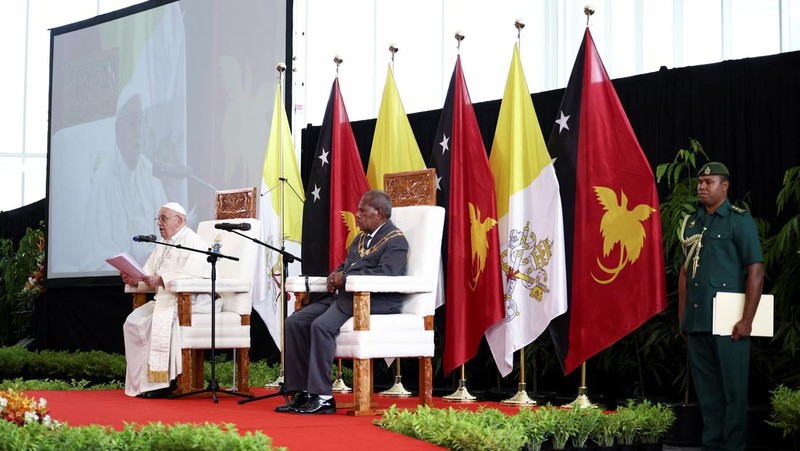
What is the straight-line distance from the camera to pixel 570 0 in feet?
27.1

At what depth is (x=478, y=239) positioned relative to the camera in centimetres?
621

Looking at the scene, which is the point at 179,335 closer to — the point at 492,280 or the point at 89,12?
the point at 492,280

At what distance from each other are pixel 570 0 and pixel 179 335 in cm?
428

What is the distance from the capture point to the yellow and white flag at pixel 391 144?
704 centimetres

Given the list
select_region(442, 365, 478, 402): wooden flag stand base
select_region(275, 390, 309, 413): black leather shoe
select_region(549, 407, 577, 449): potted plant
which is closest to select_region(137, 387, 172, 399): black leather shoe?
select_region(275, 390, 309, 413): black leather shoe

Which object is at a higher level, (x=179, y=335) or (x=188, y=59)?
(x=188, y=59)

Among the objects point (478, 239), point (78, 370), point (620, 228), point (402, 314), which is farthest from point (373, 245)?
point (78, 370)

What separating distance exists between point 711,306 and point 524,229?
5.34 feet

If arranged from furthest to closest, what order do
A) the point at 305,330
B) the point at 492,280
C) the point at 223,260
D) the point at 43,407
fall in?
1. the point at 223,260
2. the point at 492,280
3. the point at 305,330
4. the point at 43,407

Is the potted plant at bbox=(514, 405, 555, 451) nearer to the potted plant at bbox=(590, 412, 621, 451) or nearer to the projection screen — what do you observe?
the potted plant at bbox=(590, 412, 621, 451)

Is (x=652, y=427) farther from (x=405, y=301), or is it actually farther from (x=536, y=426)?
(x=405, y=301)

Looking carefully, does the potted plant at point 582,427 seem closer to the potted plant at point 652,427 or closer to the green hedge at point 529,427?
the green hedge at point 529,427

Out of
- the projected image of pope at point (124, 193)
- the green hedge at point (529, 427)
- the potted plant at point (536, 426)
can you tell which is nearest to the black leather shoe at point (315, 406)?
the green hedge at point (529, 427)

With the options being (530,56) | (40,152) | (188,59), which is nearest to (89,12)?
(40,152)
